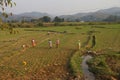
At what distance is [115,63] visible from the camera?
1427 centimetres

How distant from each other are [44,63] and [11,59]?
279cm

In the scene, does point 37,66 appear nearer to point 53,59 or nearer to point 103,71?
point 53,59

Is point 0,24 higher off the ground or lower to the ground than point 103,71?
higher

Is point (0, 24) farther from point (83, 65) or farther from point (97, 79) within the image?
point (83, 65)

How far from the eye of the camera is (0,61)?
50.8 ft

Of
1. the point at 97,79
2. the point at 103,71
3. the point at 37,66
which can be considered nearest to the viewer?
the point at 97,79

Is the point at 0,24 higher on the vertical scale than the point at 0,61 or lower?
higher

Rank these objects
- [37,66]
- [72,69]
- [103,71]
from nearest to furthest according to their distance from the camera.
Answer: [103,71]
[72,69]
[37,66]

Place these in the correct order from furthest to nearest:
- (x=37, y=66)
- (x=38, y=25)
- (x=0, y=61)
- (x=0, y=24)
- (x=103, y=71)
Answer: (x=38, y=25)
(x=0, y=61)
(x=37, y=66)
(x=103, y=71)
(x=0, y=24)

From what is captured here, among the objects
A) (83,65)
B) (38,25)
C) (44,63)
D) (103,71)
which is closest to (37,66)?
(44,63)

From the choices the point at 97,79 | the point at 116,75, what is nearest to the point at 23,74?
the point at 97,79

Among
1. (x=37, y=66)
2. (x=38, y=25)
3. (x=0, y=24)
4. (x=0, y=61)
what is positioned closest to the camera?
(x=0, y=24)

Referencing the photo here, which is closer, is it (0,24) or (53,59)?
(0,24)

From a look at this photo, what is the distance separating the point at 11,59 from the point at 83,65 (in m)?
5.12
